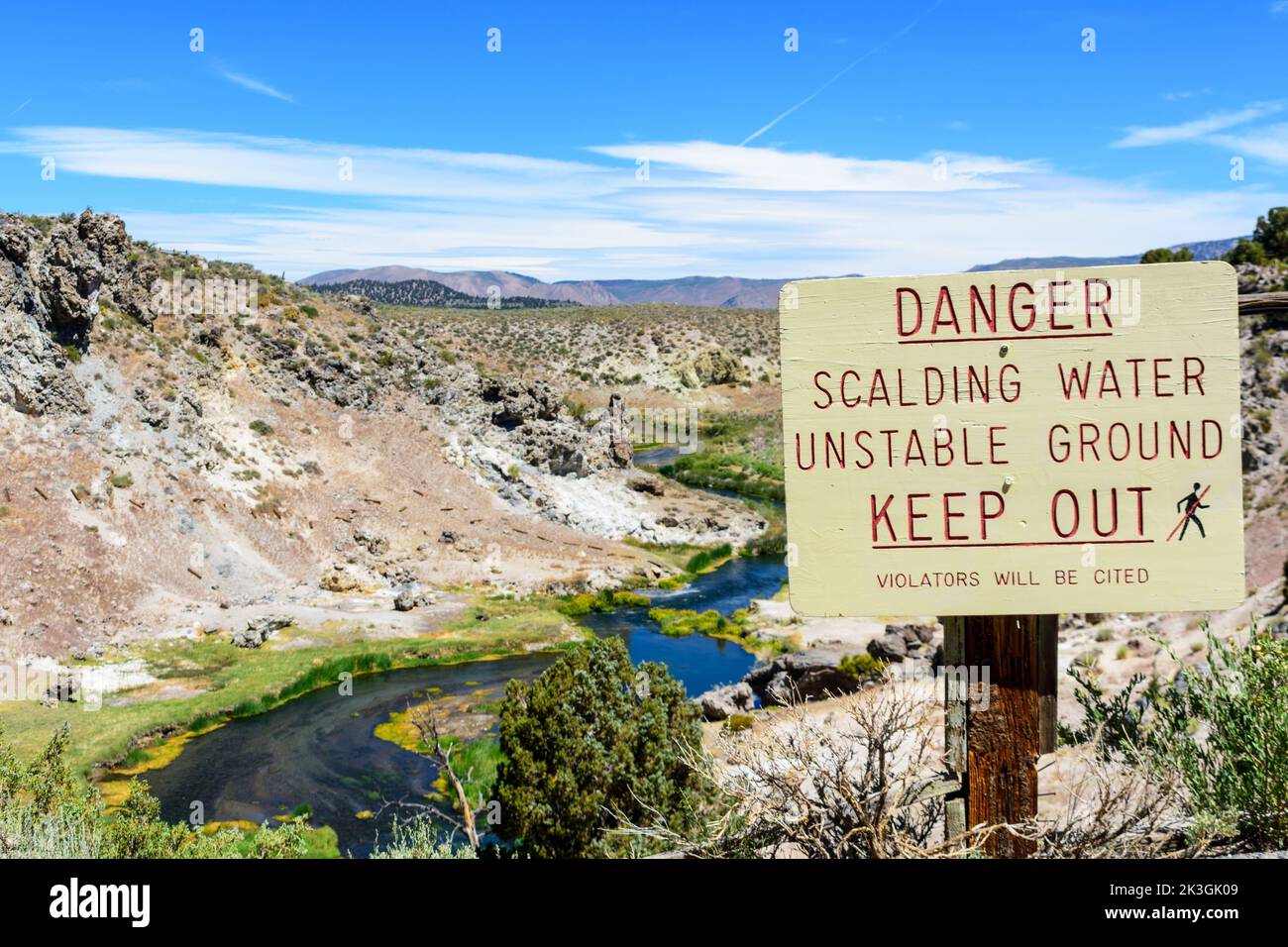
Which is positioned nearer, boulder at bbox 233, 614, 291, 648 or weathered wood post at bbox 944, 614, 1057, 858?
weathered wood post at bbox 944, 614, 1057, 858

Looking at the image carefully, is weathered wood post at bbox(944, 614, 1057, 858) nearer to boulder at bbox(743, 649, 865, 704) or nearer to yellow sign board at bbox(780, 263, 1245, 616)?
yellow sign board at bbox(780, 263, 1245, 616)

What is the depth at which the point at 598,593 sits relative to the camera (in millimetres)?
34469

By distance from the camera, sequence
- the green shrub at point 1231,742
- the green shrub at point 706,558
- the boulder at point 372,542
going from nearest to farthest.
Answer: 1. the green shrub at point 1231,742
2. the boulder at point 372,542
3. the green shrub at point 706,558

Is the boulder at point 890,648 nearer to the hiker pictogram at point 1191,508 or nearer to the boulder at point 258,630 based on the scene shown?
the boulder at point 258,630

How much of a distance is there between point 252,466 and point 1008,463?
3689 cm

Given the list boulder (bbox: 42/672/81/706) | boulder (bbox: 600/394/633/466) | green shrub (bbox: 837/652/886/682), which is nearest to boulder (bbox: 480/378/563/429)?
boulder (bbox: 600/394/633/466)

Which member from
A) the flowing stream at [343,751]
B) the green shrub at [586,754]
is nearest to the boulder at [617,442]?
the flowing stream at [343,751]

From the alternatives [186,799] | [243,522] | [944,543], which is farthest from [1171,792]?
[243,522]

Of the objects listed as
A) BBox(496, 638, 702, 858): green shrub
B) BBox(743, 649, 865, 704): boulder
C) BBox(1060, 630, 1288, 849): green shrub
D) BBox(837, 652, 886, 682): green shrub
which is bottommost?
BBox(743, 649, 865, 704): boulder

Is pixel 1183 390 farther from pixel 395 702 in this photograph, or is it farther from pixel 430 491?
pixel 430 491

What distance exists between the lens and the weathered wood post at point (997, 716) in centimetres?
375

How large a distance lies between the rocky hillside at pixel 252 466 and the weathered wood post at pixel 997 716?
2678 cm

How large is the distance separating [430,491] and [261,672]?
16.6 metres

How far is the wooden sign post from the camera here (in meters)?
3.64
